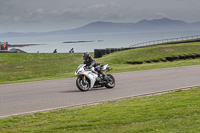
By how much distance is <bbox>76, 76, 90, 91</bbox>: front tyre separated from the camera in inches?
560

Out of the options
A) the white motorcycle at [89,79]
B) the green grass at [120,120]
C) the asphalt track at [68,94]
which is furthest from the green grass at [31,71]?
the green grass at [120,120]

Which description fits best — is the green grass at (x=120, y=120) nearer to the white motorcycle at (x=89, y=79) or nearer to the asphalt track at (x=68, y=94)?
the asphalt track at (x=68, y=94)

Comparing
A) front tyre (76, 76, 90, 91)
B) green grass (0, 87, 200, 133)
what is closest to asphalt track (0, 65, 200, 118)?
front tyre (76, 76, 90, 91)

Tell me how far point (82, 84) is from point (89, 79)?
37 cm

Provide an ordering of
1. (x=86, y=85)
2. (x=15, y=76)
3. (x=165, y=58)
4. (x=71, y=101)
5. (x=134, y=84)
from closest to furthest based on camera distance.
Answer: (x=71, y=101)
(x=86, y=85)
(x=134, y=84)
(x=15, y=76)
(x=165, y=58)

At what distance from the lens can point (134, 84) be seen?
52.6 ft

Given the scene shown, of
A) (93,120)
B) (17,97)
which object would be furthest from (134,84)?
(93,120)

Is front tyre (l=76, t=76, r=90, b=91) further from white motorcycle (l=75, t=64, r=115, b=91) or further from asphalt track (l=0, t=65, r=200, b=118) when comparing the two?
asphalt track (l=0, t=65, r=200, b=118)

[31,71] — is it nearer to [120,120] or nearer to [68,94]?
[68,94]

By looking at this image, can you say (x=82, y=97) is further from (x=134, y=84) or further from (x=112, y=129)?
(x=112, y=129)

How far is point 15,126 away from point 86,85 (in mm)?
6747

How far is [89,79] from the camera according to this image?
1436cm

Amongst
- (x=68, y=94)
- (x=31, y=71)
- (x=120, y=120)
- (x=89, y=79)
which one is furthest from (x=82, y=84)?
(x=31, y=71)

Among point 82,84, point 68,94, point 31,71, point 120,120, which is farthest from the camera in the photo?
point 31,71
